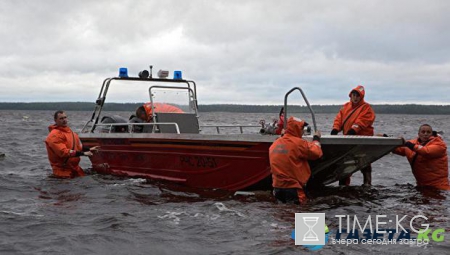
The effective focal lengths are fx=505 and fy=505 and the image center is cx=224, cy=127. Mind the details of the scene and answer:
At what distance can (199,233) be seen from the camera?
5902 mm

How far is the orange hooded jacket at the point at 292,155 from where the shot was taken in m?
6.75

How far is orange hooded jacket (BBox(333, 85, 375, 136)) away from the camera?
8.24m

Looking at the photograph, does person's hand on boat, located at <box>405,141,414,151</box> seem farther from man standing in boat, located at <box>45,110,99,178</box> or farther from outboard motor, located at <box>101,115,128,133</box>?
man standing in boat, located at <box>45,110,99,178</box>

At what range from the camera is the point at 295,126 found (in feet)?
22.2

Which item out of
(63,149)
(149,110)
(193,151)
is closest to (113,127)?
(149,110)

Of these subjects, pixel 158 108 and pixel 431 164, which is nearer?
pixel 431 164

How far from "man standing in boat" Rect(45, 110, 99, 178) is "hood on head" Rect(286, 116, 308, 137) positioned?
4190 mm

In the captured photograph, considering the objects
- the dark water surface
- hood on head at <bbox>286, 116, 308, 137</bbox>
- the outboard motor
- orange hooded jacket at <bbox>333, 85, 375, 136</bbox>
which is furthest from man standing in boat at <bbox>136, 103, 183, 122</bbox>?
hood on head at <bbox>286, 116, 308, 137</bbox>

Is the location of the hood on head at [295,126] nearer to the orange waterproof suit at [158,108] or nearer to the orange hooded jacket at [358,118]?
the orange hooded jacket at [358,118]

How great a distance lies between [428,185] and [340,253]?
4.00 meters

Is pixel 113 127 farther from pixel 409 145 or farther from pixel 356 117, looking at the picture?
pixel 409 145

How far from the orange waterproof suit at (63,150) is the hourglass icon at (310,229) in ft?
16.0

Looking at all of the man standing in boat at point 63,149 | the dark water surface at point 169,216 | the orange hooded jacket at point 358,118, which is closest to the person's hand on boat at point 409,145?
the orange hooded jacket at point 358,118

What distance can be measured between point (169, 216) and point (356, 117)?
3.60m
